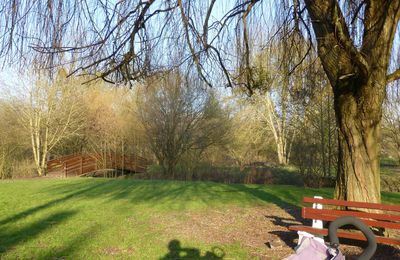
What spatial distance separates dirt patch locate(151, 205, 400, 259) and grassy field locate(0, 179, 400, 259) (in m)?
0.14

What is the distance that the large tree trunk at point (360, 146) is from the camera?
6730mm

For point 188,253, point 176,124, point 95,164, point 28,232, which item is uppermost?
point 176,124

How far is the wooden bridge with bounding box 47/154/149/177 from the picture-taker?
2719 centimetres

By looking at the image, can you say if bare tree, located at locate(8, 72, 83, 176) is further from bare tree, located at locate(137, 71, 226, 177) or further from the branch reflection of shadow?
the branch reflection of shadow

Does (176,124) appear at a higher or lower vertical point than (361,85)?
higher

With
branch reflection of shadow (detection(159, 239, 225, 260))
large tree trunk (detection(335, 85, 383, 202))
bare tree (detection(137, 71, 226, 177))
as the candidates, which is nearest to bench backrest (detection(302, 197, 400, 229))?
large tree trunk (detection(335, 85, 383, 202))

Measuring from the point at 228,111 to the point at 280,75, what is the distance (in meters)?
17.5

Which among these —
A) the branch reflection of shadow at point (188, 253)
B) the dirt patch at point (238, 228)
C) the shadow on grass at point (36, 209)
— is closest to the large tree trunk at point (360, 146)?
the dirt patch at point (238, 228)

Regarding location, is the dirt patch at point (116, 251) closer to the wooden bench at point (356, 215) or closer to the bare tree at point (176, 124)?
the wooden bench at point (356, 215)

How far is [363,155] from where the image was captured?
6762mm

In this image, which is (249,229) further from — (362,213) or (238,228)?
(362,213)

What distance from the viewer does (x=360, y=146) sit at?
678 centimetres

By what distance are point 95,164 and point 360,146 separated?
2330 cm

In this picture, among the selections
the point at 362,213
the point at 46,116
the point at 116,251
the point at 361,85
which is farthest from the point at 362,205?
the point at 46,116
